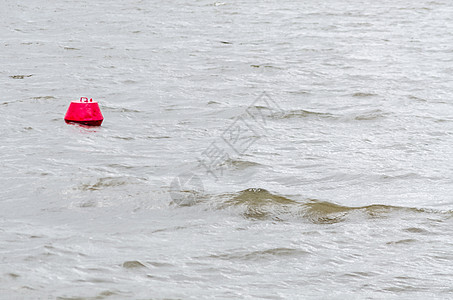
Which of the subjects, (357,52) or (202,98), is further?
(357,52)

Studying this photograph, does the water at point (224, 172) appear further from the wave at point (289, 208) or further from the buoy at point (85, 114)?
the buoy at point (85, 114)

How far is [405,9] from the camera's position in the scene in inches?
871

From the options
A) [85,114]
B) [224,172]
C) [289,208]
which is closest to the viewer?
[289,208]

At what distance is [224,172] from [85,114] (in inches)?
85.0

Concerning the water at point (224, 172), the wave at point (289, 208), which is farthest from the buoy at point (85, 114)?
the wave at point (289, 208)

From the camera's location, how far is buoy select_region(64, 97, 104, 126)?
8867 millimetres

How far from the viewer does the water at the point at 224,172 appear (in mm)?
4934

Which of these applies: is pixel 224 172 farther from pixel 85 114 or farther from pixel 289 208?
pixel 85 114

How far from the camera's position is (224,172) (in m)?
7.46

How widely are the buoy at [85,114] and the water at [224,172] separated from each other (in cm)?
13

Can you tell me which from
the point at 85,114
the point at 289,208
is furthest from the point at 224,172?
the point at 85,114

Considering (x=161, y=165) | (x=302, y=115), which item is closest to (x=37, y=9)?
(x=302, y=115)

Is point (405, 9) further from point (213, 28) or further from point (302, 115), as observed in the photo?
point (302, 115)

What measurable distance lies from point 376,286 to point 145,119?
16.8ft
